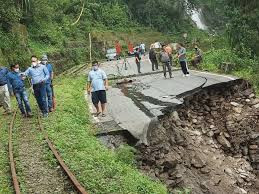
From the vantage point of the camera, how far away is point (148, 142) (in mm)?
12945

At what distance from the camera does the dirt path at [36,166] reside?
30.1 ft

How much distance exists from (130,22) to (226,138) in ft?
170

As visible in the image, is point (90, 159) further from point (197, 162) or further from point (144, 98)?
point (144, 98)

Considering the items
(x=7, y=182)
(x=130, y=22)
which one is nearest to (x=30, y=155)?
(x=7, y=182)

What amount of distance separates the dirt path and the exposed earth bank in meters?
2.47

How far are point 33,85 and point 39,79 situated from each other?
0.30 meters

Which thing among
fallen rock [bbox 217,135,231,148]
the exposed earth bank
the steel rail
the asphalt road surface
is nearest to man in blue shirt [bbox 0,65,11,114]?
the asphalt road surface

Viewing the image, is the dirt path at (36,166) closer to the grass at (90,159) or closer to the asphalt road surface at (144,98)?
the grass at (90,159)

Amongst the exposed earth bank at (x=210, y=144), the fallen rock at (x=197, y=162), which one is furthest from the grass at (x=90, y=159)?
the fallen rock at (x=197, y=162)

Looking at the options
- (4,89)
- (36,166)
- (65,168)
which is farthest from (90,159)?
(4,89)

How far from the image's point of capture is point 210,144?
15516 mm

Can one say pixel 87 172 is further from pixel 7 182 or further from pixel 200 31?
pixel 200 31

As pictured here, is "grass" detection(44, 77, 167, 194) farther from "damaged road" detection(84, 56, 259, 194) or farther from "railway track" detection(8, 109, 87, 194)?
"damaged road" detection(84, 56, 259, 194)

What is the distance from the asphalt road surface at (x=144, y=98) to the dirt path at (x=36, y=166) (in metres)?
2.19
